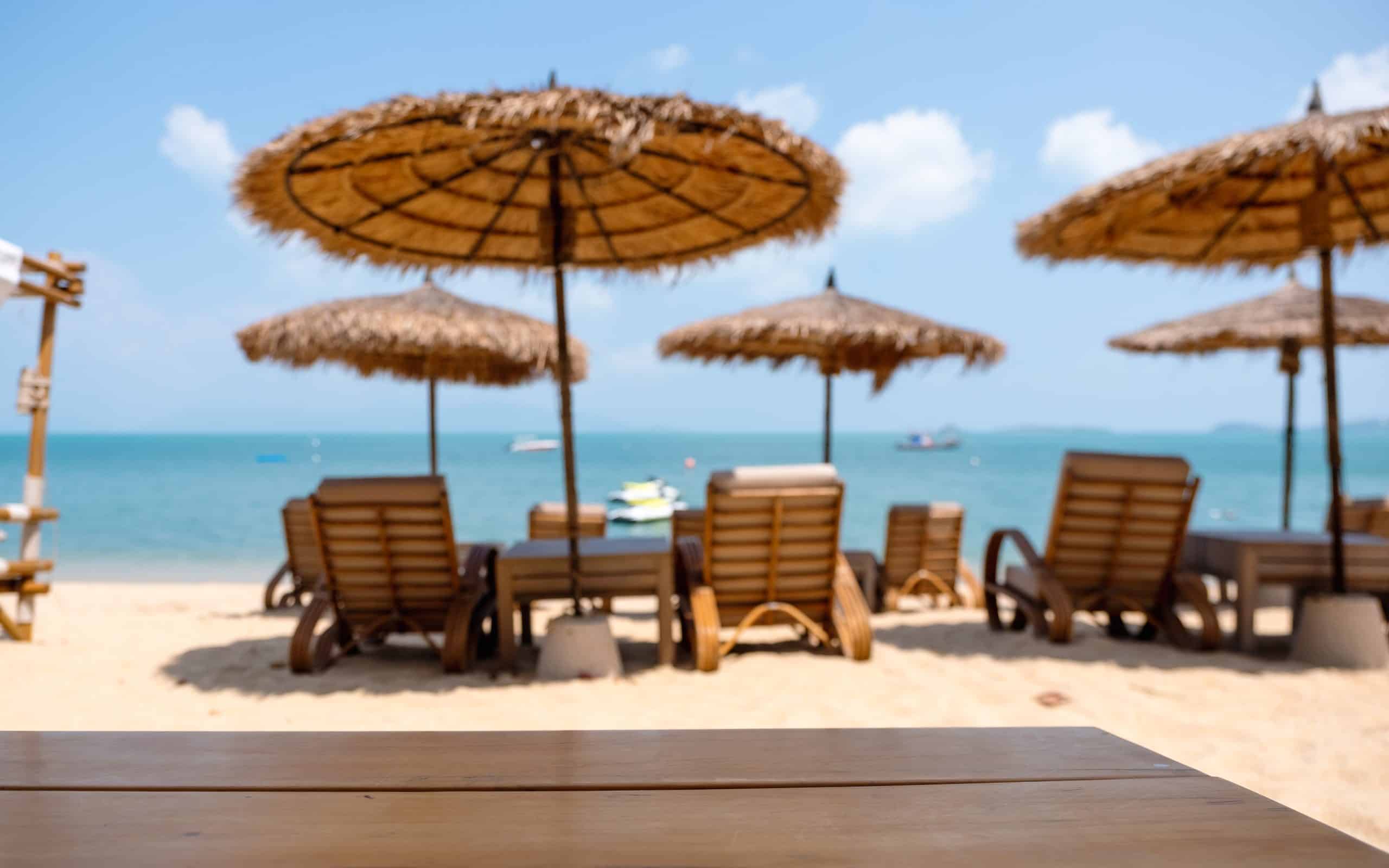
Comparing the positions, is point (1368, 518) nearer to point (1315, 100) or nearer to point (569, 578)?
point (1315, 100)

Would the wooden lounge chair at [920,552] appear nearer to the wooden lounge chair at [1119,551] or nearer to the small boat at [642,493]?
the wooden lounge chair at [1119,551]

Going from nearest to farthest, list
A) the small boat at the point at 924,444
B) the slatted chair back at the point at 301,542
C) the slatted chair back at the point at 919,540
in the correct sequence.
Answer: the slatted chair back at the point at 301,542, the slatted chair back at the point at 919,540, the small boat at the point at 924,444

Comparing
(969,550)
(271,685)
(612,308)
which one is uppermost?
(612,308)

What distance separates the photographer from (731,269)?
4828 millimetres

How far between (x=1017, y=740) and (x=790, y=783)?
0.32 m

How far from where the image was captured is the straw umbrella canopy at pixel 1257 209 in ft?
12.0

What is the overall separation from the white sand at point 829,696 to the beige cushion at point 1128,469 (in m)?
0.90

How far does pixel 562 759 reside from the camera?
95 cm

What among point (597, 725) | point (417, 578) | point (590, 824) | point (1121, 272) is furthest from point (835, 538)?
point (590, 824)

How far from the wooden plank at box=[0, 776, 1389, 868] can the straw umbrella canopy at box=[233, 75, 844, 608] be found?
2495mm

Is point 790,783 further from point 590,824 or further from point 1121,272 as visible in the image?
point 1121,272

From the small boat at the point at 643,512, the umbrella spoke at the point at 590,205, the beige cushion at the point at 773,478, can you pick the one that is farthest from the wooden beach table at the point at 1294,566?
the small boat at the point at 643,512

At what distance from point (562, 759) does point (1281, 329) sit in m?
8.39

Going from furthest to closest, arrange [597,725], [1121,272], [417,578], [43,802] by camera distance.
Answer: [1121,272], [417,578], [597,725], [43,802]
